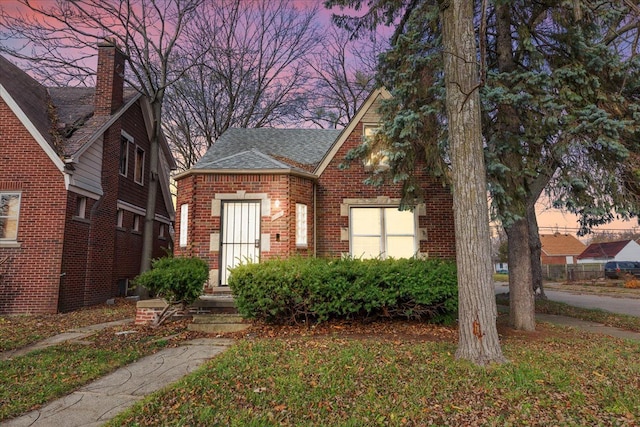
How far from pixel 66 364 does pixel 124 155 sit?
10656 millimetres

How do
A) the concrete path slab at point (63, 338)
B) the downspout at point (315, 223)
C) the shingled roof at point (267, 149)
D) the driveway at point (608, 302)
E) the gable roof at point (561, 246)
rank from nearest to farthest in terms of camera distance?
the concrete path slab at point (63, 338) < the shingled roof at point (267, 149) < the downspout at point (315, 223) < the driveway at point (608, 302) < the gable roof at point (561, 246)

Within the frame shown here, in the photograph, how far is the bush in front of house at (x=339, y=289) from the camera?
6941 millimetres

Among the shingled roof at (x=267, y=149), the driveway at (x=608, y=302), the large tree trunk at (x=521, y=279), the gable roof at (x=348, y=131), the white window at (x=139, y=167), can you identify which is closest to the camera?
the large tree trunk at (x=521, y=279)

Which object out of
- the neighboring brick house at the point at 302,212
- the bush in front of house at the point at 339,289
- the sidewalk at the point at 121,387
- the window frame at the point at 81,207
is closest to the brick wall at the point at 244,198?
the neighboring brick house at the point at 302,212

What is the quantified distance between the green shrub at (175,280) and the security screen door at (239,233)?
1.70 meters

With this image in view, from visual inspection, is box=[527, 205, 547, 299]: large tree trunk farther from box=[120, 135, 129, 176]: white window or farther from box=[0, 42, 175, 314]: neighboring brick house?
box=[120, 135, 129, 176]: white window

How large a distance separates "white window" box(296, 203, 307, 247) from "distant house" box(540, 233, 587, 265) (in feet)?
179

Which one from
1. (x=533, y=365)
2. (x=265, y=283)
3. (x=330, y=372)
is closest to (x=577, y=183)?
(x=533, y=365)

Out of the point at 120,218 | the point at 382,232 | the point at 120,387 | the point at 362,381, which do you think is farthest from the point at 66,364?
the point at 120,218

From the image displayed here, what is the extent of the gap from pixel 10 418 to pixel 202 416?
6.25ft

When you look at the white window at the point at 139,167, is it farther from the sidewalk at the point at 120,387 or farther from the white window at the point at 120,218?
the sidewalk at the point at 120,387

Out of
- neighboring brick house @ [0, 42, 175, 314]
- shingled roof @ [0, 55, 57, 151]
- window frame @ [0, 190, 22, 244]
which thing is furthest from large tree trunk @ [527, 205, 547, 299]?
window frame @ [0, 190, 22, 244]

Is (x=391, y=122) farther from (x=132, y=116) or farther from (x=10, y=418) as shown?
(x=132, y=116)

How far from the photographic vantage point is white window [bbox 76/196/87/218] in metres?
11.1
